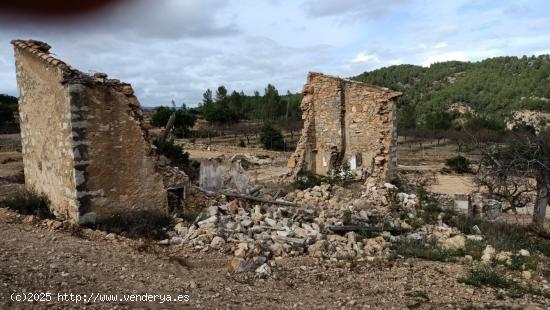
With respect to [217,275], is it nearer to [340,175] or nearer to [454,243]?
[454,243]

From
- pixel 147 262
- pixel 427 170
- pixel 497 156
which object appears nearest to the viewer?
pixel 147 262

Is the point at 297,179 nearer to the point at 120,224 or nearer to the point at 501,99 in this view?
the point at 120,224

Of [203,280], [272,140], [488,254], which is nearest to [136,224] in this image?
[203,280]

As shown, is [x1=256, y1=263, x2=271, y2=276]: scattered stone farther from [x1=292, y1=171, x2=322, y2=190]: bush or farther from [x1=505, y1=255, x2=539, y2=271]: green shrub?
[x1=292, y1=171, x2=322, y2=190]: bush

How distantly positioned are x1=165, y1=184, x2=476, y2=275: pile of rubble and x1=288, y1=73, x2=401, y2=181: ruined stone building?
3169 millimetres

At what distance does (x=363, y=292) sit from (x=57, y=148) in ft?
20.2

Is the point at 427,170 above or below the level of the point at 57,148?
below

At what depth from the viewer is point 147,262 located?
20.6 feet

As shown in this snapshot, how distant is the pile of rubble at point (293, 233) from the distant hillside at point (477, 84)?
40713mm

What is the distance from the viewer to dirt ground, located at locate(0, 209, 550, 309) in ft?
16.4

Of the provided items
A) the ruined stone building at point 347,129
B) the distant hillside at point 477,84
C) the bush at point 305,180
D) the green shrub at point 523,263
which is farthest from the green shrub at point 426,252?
the distant hillside at point 477,84

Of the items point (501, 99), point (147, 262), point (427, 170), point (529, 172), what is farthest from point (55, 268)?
point (501, 99)

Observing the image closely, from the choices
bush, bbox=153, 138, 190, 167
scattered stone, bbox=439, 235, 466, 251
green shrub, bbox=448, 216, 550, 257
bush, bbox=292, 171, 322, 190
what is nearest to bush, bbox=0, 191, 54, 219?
bush, bbox=292, 171, 322, 190

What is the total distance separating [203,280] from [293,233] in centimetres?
258
